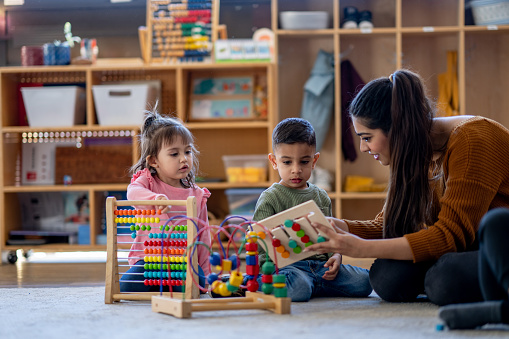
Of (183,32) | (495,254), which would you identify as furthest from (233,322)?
(183,32)

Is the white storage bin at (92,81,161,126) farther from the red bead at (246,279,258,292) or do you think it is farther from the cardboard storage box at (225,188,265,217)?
the red bead at (246,279,258,292)

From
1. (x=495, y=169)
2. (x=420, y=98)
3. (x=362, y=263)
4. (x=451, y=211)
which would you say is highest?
(x=420, y=98)

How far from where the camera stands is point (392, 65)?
418 cm

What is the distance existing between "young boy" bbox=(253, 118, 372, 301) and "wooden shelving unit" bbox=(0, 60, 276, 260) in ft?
5.16

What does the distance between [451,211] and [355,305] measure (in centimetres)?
42

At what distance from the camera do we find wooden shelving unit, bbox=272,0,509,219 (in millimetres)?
4152

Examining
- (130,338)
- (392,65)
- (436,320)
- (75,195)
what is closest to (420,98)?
(436,320)

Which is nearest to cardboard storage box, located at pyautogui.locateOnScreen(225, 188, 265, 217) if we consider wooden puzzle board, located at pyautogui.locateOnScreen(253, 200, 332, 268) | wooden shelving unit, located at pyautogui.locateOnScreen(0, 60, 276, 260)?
wooden shelving unit, located at pyautogui.locateOnScreen(0, 60, 276, 260)

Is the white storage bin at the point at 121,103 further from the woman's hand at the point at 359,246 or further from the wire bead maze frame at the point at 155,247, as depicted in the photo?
the woman's hand at the point at 359,246

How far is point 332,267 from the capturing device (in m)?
2.15

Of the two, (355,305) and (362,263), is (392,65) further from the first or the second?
(355,305)

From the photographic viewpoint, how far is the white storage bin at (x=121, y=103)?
3.86 meters

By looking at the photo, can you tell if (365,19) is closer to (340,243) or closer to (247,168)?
(247,168)

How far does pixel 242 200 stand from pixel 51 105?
1270 millimetres
